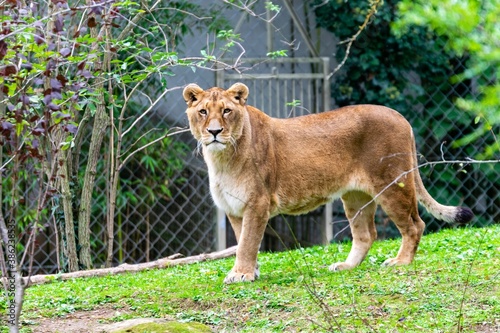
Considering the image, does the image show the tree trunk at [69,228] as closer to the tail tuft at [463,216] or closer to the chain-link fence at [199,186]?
the chain-link fence at [199,186]

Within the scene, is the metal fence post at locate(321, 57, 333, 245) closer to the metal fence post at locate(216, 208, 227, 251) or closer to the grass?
the metal fence post at locate(216, 208, 227, 251)

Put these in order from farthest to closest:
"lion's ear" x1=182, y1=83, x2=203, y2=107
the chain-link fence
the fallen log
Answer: the chain-link fence < the fallen log < "lion's ear" x1=182, y1=83, x2=203, y2=107

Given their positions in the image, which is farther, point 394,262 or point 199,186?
point 199,186

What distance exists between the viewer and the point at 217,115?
5.13 m

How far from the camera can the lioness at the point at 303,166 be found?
17.0 ft

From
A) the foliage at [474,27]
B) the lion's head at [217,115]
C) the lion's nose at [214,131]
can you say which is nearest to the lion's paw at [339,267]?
the lion's head at [217,115]

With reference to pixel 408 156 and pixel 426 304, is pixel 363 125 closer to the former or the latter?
pixel 408 156

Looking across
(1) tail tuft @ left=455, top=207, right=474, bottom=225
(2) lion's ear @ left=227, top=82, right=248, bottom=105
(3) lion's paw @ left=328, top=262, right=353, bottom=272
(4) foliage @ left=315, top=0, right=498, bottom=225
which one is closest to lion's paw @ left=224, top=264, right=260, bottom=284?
(3) lion's paw @ left=328, top=262, right=353, bottom=272

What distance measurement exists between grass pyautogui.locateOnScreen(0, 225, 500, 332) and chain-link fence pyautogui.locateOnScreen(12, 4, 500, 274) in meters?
2.23

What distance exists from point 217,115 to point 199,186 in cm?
Answer: 347

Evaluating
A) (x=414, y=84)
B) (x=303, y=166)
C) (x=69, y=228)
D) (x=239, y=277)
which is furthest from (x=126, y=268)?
(x=414, y=84)

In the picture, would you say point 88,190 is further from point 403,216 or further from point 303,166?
point 403,216

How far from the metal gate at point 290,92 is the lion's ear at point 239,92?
2.92 metres

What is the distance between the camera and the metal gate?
27.7 ft
